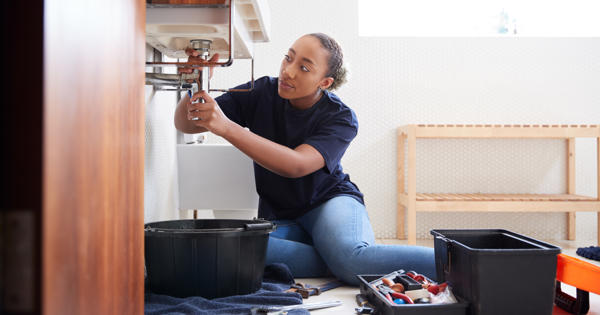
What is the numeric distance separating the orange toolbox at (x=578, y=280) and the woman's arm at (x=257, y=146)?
0.72 meters

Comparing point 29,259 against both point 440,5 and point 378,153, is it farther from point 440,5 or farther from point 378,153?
point 440,5

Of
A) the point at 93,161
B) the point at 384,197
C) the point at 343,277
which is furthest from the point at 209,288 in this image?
the point at 384,197

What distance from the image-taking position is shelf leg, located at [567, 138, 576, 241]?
315cm

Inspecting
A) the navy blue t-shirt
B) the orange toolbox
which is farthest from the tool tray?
the navy blue t-shirt

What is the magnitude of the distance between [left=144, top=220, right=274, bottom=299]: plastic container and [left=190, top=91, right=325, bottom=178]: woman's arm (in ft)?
0.68

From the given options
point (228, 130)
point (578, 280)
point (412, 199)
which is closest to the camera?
point (578, 280)

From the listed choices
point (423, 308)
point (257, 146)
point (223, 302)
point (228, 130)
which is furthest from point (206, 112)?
point (423, 308)

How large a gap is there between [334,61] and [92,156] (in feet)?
4.10

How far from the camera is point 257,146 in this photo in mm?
1369

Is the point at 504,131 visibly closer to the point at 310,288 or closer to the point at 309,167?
the point at 309,167

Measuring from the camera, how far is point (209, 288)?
1247 millimetres

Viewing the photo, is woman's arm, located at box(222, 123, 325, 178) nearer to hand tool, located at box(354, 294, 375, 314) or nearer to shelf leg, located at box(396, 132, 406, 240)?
hand tool, located at box(354, 294, 375, 314)

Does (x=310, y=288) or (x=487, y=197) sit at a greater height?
(x=487, y=197)

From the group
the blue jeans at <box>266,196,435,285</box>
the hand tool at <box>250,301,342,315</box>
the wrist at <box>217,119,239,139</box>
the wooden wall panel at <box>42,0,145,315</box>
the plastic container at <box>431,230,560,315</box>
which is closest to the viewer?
the wooden wall panel at <box>42,0,145,315</box>
